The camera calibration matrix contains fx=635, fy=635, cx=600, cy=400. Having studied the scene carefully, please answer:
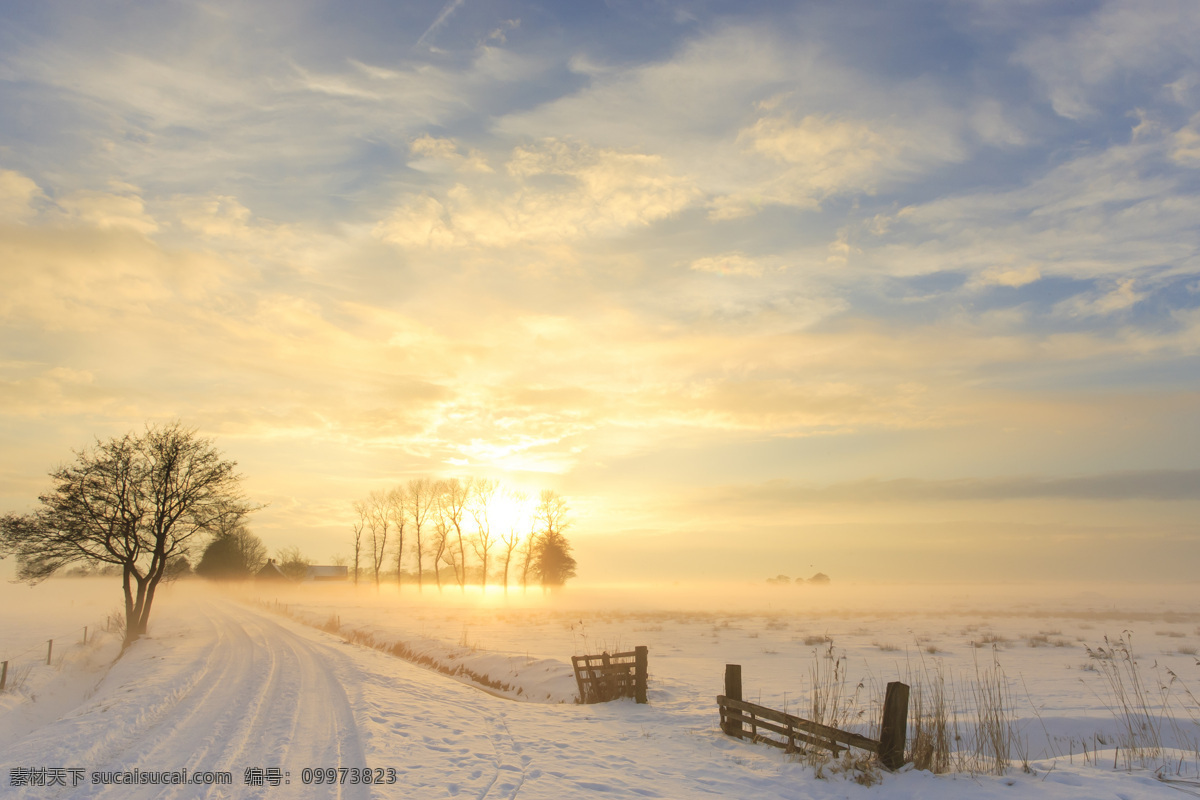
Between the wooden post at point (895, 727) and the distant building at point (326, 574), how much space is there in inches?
5621

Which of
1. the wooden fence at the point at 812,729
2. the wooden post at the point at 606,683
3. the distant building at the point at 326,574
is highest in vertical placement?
the wooden fence at the point at 812,729

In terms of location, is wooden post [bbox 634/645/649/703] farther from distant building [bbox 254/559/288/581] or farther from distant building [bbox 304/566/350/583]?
distant building [bbox 304/566/350/583]

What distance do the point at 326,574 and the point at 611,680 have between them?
466 ft

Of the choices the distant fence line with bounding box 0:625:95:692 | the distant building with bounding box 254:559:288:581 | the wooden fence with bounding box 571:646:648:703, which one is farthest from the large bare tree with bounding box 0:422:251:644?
the distant building with bounding box 254:559:288:581

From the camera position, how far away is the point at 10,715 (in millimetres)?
20172

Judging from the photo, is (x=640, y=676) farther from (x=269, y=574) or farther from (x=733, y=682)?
(x=269, y=574)

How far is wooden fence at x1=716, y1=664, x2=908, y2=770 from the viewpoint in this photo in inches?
414

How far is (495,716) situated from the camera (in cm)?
1585

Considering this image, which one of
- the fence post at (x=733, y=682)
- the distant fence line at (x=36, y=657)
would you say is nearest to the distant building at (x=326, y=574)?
the distant fence line at (x=36, y=657)

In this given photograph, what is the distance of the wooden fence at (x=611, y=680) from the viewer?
60.1 ft

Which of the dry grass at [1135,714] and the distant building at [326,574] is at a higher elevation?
the dry grass at [1135,714]

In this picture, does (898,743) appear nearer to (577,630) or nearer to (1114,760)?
(1114,760)

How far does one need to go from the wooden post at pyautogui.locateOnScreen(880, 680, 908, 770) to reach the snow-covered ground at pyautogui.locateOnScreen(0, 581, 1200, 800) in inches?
13.9

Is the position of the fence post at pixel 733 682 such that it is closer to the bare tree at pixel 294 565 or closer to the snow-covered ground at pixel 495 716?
the snow-covered ground at pixel 495 716
